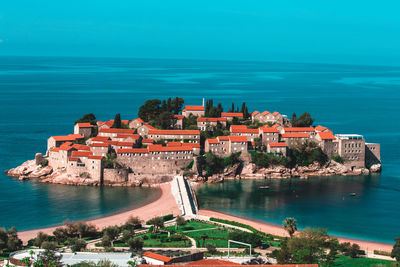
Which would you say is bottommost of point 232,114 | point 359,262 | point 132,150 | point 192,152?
point 359,262

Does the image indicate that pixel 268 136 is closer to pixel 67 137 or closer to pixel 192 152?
pixel 192 152

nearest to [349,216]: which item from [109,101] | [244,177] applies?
[244,177]

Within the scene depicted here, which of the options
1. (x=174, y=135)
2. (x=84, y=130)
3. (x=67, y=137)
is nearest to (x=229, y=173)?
(x=174, y=135)

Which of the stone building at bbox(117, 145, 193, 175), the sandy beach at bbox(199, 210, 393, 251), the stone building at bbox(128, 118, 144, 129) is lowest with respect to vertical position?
the sandy beach at bbox(199, 210, 393, 251)

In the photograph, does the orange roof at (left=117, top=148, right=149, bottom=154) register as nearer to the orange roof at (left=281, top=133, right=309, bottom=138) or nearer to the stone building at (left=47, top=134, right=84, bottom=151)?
the stone building at (left=47, top=134, right=84, bottom=151)

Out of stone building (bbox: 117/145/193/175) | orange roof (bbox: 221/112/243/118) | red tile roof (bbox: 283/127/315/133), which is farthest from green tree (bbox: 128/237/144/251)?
orange roof (bbox: 221/112/243/118)

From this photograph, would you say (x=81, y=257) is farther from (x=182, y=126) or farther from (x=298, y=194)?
(x=182, y=126)
